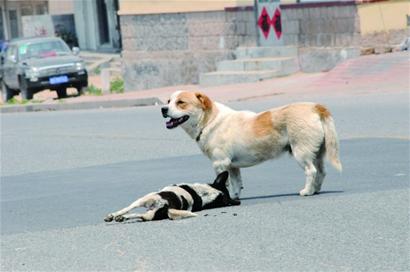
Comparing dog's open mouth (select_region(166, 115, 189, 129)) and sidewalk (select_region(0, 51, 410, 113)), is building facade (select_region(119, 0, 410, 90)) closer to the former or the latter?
sidewalk (select_region(0, 51, 410, 113))

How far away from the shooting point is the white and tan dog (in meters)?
9.84

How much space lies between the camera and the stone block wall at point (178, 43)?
1129 inches

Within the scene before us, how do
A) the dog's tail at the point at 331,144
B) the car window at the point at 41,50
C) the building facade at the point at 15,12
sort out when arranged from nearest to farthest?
the dog's tail at the point at 331,144 → the car window at the point at 41,50 → the building facade at the point at 15,12

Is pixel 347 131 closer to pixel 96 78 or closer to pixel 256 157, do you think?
pixel 256 157

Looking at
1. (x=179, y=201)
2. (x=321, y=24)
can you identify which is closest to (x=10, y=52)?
(x=321, y=24)

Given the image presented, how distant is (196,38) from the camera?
29.8 m

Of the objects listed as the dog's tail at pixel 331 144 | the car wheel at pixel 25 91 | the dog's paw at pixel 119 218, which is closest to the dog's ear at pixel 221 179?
the dog's tail at pixel 331 144

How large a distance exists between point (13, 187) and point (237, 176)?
12.7ft

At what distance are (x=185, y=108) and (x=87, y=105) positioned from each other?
661 inches

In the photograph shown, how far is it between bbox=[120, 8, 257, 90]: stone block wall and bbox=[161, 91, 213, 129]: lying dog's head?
17.8 m

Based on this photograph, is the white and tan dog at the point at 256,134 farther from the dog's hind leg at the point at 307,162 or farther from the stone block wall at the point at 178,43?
the stone block wall at the point at 178,43

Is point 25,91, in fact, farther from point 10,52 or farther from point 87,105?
point 87,105

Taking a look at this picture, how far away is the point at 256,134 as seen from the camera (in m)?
10.0

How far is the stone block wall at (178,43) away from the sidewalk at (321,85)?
2082 mm
